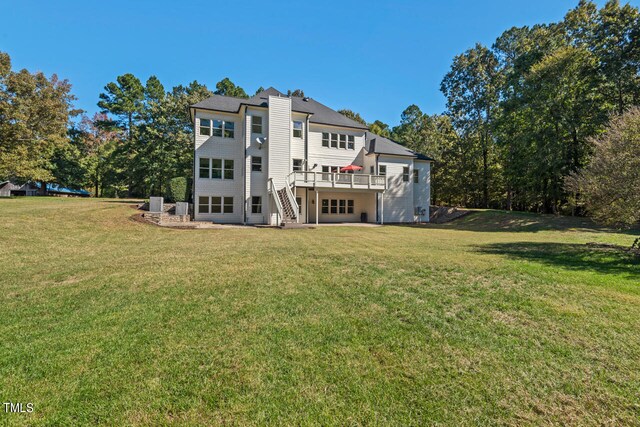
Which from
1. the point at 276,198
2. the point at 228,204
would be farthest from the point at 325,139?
the point at 228,204

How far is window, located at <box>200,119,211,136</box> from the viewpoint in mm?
20422

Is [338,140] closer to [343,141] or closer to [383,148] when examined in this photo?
[343,141]

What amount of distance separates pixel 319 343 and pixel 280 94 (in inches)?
882

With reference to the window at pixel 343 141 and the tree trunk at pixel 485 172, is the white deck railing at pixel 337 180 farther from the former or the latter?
the tree trunk at pixel 485 172

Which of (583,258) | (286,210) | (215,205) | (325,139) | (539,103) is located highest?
(539,103)

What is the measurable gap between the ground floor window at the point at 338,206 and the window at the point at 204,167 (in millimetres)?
9388

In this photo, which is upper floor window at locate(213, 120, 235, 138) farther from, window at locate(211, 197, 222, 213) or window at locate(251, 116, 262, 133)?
window at locate(211, 197, 222, 213)

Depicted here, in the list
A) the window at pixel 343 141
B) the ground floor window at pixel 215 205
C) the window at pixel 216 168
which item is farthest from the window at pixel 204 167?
the window at pixel 343 141

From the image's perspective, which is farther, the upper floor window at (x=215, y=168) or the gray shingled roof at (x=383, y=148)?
the gray shingled roof at (x=383, y=148)

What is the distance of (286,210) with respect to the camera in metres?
18.6

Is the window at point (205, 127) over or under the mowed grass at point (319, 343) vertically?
over

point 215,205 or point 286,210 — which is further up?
point 215,205

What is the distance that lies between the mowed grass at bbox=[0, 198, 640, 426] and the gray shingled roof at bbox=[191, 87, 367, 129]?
54.5 ft

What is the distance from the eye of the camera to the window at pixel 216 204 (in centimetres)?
2070
